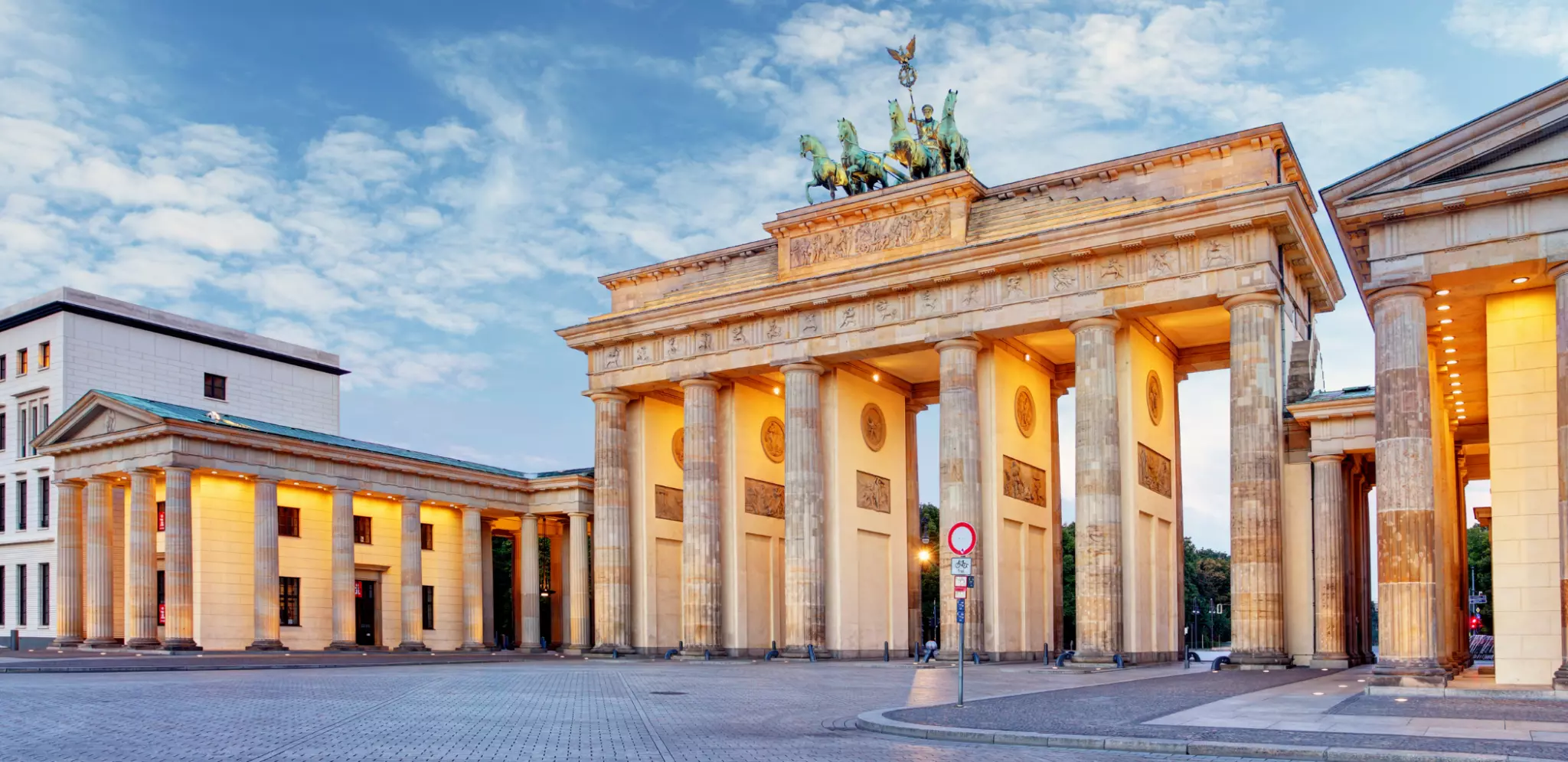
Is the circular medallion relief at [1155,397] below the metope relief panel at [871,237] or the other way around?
below

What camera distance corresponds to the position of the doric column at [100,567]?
4788 centimetres

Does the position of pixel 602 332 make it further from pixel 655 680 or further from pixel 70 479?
pixel 655 680

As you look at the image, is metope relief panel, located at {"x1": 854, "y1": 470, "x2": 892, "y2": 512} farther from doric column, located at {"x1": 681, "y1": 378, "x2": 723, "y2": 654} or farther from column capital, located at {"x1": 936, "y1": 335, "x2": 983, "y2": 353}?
column capital, located at {"x1": 936, "y1": 335, "x2": 983, "y2": 353}

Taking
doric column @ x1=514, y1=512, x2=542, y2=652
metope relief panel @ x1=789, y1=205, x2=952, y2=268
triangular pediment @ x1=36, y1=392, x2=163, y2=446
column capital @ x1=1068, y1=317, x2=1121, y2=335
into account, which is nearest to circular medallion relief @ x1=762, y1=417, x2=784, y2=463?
metope relief panel @ x1=789, y1=205, x2=952, y2=268

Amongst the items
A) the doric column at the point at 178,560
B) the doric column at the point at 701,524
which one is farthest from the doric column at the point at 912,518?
the doric column at the point at 178,560

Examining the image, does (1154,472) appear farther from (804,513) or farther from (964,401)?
(804,513)

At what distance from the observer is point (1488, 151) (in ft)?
76.8

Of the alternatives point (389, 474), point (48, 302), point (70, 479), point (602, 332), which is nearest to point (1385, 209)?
point (602, 332)

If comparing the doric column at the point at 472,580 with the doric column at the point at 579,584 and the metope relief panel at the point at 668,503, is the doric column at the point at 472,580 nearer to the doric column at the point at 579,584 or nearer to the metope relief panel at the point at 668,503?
the doric column at the point at 579,584

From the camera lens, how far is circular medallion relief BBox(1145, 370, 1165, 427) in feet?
148

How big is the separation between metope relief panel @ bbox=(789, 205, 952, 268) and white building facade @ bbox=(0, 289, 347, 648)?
32624 millimetres

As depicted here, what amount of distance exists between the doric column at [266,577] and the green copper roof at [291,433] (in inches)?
105

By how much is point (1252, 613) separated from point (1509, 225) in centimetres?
1741

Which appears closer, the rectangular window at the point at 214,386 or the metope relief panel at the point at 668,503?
the metope relief panel at the point at 668,503
